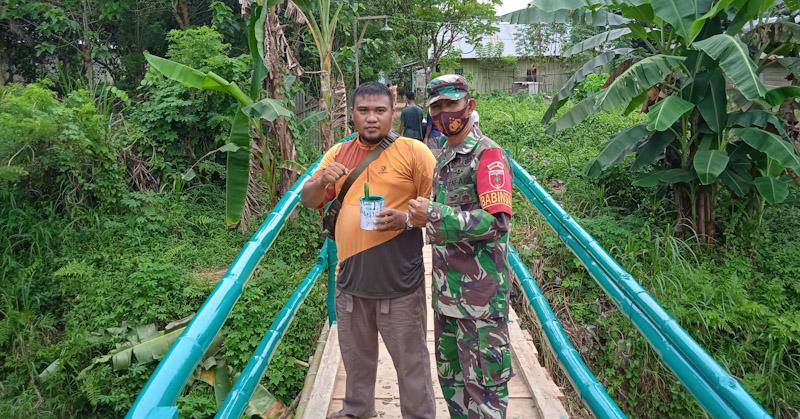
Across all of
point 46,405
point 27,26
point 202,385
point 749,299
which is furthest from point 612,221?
point 27,26

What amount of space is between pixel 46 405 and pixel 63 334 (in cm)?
86

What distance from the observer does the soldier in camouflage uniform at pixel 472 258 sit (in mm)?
1924

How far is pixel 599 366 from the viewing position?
13.9 feet

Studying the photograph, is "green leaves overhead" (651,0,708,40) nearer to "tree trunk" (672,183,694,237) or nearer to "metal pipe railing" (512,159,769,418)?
"tree trunk" (672,183,694,237)

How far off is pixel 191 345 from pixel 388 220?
0.89 metres

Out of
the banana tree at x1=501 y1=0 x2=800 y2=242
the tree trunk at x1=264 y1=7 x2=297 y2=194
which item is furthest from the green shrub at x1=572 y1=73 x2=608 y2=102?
the tree trunk at x1=264 y1=7 x2=297 y2=194

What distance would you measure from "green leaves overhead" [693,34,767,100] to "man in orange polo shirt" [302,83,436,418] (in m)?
3.07

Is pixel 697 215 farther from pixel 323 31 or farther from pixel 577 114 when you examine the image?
pixel 323 31

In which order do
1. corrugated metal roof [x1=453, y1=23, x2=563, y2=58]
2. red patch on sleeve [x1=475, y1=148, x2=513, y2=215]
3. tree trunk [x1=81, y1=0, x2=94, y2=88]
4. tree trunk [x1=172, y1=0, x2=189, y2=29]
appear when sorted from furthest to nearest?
corrugated metal roof [x1=453, y1=23, x2=563, y2=58], tree trunk [x1=172, y1=0, x2=189, y2=29], tree trunk [x1=81, y1=0, x2=94, y2=88], red patch on sleeve [x1=475, y1=148, x2=513, y2=215]

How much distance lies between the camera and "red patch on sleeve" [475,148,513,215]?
6.09 ft

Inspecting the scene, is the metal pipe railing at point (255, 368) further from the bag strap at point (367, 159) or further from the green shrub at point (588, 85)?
the green shrub at point (588, 85)

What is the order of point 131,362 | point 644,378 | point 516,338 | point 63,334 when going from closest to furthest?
1. point 516,338
2. point 644,378
3. point 131,362
4. point 63,334

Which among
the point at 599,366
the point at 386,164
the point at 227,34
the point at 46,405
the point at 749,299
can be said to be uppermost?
the point at 227,34

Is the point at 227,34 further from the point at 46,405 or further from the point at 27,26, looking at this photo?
the point at 46,405
